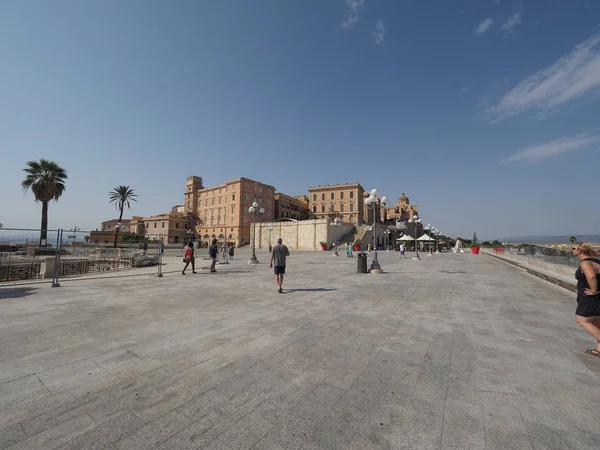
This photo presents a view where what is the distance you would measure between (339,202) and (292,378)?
6247cm

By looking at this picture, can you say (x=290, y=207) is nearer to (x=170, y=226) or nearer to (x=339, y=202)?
(x=339, y=202)

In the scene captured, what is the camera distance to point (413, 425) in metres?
2.10

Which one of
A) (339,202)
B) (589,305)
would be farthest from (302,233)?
(589,305)

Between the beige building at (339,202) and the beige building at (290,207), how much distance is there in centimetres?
465

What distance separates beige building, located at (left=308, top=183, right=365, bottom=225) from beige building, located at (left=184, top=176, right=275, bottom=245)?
1260cm

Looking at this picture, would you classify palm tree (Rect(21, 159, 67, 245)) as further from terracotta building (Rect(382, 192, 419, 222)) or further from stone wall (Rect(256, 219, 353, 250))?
terracotta building (Rect(382, 192, 419, 222))

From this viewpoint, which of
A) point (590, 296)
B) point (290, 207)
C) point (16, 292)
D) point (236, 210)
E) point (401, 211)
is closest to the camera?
point (590, 296)

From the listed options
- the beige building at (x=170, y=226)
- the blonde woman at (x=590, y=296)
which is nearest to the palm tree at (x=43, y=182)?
the beige building at (x=170, y=226)

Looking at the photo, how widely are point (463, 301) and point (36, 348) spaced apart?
8871 mm

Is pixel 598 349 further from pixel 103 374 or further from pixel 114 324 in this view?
pixel 114 324

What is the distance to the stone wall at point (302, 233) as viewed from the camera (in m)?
41.8

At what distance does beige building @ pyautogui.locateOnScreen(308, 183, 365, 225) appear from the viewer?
62062mm

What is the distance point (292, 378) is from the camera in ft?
9.36

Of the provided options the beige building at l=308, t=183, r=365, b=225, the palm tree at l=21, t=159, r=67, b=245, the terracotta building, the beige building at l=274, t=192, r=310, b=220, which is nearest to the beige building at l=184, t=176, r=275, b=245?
the beige building at l=274, t=192, r=310, b=220
